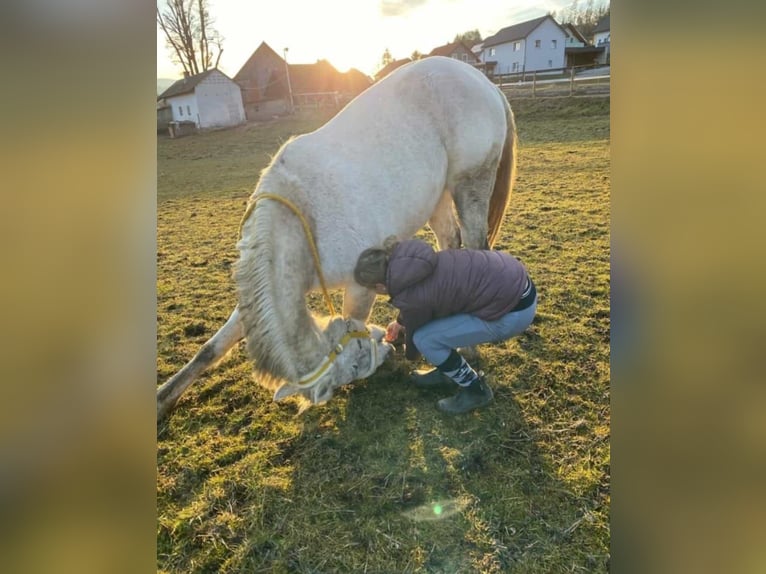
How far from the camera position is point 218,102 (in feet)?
78.6

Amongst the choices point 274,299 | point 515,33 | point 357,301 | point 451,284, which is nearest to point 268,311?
point 274,299

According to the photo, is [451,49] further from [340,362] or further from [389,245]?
[340,362]

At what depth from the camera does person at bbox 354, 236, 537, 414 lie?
2.63 metres

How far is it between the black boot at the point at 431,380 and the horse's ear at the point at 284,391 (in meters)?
0.99

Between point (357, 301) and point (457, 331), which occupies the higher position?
point (357, 301)

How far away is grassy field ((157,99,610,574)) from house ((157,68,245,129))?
21.5m

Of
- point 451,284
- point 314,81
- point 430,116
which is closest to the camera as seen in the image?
point 451,284

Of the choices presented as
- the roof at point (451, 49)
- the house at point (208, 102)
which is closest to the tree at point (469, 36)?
the roof at point (451, 49)

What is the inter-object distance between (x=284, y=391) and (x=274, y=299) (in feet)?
1.82

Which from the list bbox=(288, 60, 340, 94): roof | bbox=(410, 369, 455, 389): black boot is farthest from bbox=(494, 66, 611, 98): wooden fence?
bbox=(410, 369, 455, 389): black boot

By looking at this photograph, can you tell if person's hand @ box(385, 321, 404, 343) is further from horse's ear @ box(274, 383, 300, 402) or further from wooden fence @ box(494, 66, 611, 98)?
wooden fence @ box(494, 66, 611, 98)
